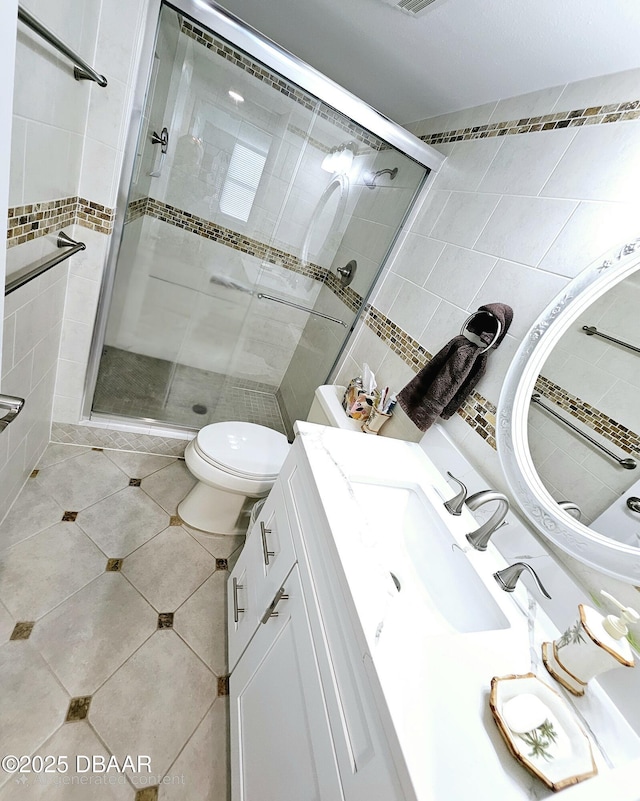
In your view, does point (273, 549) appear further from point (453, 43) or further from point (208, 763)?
point (453, 43)

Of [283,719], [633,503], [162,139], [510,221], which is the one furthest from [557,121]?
[283,719]

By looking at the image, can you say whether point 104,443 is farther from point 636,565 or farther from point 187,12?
point 636,565

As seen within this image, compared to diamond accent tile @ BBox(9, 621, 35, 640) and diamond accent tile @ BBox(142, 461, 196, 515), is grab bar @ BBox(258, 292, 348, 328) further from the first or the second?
→ diamond accent tile @ BBox(9, 621, 35, 640)

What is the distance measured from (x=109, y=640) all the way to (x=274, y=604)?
0.69 metres

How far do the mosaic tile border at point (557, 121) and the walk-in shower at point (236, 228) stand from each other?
21 centimetres

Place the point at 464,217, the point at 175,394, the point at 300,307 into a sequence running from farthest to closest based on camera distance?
the point at 300,307 → the point at 175,394 → the point at 464,217

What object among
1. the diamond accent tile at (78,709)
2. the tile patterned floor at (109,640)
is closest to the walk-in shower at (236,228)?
the tile patterned floor at (109,640)

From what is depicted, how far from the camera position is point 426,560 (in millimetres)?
926

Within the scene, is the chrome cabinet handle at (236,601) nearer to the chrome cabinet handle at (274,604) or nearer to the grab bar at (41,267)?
the chrome cabinet handle at (274,604)

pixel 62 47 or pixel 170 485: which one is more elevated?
pixel 62 47

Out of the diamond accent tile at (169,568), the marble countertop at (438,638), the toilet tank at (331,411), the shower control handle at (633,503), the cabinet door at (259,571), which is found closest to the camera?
the marble countertop at (438,638)

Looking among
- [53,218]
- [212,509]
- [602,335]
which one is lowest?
[212,509]

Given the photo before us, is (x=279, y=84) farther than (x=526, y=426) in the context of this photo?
Yes

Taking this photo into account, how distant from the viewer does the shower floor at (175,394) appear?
176 centimetres
